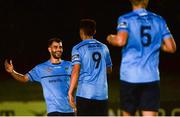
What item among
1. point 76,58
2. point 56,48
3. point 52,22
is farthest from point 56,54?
point 52,22

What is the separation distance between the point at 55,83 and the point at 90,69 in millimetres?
1058

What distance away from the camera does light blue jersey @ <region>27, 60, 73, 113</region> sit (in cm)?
714

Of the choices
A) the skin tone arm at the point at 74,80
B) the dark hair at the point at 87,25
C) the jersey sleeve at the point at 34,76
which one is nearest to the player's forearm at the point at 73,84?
the skin tone arm at the point at 74,80

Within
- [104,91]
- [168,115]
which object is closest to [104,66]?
[104,91]

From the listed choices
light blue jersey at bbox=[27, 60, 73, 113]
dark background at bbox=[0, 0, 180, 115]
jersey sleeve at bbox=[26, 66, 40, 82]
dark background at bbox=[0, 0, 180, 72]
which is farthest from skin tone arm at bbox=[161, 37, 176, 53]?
dark background at bbox=[0, 0, 180, 72]

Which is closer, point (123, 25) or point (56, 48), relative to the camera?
point (123, 25)

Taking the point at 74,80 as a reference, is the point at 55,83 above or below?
below

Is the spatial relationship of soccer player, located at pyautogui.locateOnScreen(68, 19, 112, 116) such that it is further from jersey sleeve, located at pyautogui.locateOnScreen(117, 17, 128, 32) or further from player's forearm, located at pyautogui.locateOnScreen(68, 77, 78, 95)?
jersey sleeve, located at pyautogui.locateOnScreen(117, 17, 128, 32)

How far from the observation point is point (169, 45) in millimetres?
5117

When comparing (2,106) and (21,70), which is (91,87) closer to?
(2,106)

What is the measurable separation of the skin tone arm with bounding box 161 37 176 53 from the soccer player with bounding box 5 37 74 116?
2.36 meters

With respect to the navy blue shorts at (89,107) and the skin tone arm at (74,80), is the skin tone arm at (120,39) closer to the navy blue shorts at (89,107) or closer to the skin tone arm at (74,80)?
the skin tone arm at (74,80)

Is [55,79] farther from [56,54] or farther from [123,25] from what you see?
[123,25]

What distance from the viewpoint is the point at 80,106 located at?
20.7ft
